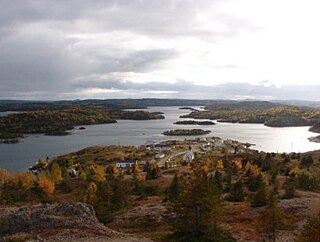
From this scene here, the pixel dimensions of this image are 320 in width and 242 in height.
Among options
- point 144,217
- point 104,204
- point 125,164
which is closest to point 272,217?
point 144,217

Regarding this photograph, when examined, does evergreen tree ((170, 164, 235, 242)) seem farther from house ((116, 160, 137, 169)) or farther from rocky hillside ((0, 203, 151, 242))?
house ((116, 160, 137, 169))

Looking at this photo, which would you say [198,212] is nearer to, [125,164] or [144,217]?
[144,217]

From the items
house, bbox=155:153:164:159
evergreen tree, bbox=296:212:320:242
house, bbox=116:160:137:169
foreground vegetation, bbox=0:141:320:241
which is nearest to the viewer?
evergreen tree, bbox=296:212:320:242

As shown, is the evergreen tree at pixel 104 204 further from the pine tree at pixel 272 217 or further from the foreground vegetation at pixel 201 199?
the pine tree at pixel 272 217

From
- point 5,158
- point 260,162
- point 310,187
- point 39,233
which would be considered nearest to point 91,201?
point 39,233

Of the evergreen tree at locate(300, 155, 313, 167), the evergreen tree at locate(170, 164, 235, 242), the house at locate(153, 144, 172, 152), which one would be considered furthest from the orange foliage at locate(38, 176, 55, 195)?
the house at locate(153, 144, 172, 152)

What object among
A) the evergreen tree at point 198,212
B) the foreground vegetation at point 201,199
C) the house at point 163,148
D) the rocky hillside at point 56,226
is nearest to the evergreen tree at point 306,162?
the foreground vegetation at point 201,199

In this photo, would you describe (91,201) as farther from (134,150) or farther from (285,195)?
(134,150)

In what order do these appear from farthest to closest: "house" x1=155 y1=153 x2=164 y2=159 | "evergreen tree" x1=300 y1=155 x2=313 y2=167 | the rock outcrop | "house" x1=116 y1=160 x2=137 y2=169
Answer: "house" x1=155 y1=153 x2=164 y2=159 → "house" x1=116 y1=160 x2=137 y2=169 → "evergreen tree" x1=300 y1=155 x2=313 y2=167 → the rock outcrop

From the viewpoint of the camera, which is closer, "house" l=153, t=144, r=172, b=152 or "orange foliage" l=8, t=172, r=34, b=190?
"orange foliage" l=8, t=172, r=34, b=190
